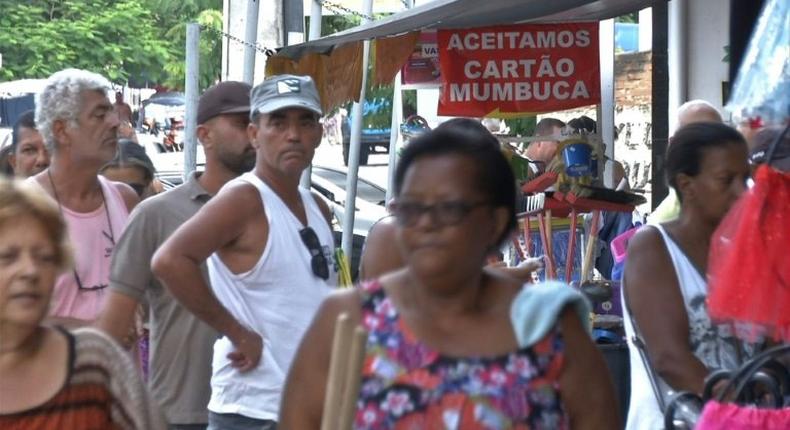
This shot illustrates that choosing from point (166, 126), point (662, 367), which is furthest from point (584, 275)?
point (166, 126)

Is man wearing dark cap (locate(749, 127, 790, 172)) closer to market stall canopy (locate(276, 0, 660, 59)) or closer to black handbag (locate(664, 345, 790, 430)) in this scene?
black handbag (locate(664, 345, 790, 430))

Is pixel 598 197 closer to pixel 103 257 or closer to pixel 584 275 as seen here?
pixel 584 275

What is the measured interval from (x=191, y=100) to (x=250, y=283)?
14.2 feet

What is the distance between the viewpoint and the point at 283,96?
17.5 ft

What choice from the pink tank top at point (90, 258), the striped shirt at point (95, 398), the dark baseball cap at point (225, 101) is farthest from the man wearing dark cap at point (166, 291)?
the striped shirt at point (95, 398)

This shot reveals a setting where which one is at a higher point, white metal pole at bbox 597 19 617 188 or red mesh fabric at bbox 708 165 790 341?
white metal pole at bbox 597 19 617 188

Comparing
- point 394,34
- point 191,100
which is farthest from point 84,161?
point 394,34

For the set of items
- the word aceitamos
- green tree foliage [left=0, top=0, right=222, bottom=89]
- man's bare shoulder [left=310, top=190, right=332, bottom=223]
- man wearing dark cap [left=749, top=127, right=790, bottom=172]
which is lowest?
man's bare shoulder [left=310, top=190, right=332, bottom=223]

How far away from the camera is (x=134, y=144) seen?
8734mm

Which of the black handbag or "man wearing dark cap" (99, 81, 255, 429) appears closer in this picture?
the black handbag

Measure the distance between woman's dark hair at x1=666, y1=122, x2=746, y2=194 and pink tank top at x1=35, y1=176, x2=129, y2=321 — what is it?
6.84 feet

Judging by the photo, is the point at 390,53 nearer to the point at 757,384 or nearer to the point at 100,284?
the point at 100,284

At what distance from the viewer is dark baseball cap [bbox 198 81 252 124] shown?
582 cm

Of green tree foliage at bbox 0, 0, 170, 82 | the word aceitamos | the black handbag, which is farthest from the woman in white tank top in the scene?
green tree foliage at bbox 0, 0, 170, 82
